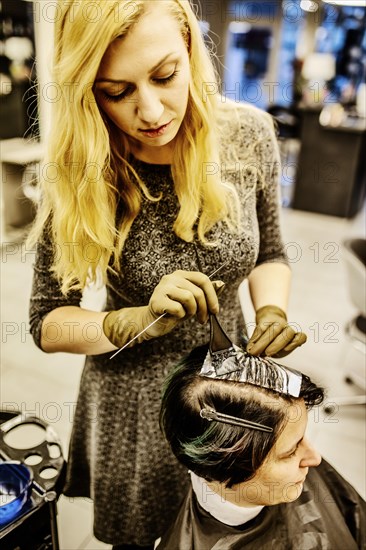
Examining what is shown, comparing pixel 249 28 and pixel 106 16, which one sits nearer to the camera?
pixel 106 16

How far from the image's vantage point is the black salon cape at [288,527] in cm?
112

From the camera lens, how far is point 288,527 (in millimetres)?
1182

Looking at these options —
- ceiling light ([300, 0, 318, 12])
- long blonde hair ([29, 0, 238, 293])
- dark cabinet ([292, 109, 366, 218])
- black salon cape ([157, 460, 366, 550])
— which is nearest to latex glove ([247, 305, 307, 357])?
long blonde hair ([29, 0, 238, 293])

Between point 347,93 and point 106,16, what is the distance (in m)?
8.29

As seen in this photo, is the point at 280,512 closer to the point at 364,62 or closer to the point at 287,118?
the point at 287,118

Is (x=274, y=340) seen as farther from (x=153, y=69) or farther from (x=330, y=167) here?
(x=330, y=167)

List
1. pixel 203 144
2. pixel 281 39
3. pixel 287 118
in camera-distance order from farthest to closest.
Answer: pixel 281 39 < pixel 287 118 < pixel 203 144

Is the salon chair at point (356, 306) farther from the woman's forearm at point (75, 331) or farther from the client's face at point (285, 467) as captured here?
the woman's forearm at point (75, 331)

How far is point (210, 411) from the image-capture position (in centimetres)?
93

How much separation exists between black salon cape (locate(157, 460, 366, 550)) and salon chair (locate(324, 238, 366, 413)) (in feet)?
3.84

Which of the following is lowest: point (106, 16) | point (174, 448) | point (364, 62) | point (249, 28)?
point (174, 448)

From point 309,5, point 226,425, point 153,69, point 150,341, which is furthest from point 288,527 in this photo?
point 309,5

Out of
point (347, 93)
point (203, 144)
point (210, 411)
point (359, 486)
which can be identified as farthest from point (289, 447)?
point (347, 93)

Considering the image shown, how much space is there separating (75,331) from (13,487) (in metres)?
0.44
